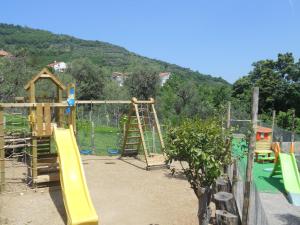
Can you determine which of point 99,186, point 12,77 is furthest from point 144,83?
point 99,186

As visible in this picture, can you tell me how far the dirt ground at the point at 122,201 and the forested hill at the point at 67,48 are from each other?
9111 cm

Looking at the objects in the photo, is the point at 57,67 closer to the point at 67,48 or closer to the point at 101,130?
the point at 67,48

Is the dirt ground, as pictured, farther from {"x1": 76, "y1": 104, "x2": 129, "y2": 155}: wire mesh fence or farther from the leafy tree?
the leafy tree

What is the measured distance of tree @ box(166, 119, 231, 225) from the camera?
5.80 metres

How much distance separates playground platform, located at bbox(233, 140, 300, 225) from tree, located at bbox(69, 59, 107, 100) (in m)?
30.7

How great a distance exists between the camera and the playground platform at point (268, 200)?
21.3ft

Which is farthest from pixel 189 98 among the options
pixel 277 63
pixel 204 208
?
pixel 204 208

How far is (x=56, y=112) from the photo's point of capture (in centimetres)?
1276

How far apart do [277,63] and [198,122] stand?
34725 millimetres

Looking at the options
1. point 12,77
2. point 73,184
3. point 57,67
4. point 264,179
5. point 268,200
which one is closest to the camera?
point 73,184

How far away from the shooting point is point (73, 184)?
8609 mm

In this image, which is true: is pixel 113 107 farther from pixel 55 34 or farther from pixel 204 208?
pixel 55 34

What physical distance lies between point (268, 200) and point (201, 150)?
612 centimetres

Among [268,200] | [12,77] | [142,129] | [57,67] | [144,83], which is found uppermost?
[57,67]
